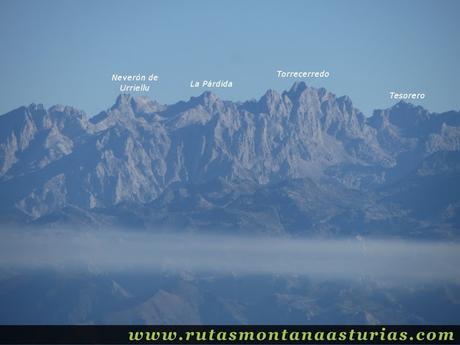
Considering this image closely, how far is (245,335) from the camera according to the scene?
20.7 meters

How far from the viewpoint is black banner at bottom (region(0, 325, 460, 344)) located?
807 inches

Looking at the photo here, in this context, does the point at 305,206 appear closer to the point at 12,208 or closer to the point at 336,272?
the point at 336,272

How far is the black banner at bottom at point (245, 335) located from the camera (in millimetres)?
20500

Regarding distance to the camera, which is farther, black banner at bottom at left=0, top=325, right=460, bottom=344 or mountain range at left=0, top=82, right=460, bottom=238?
mountain range at left=0, top=82, right=460, bottom=238

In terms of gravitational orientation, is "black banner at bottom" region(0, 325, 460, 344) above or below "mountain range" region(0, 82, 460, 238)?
below

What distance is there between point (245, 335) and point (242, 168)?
5800 millimetres

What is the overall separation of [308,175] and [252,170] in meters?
1.39

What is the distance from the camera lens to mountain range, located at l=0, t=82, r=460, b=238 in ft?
79.6

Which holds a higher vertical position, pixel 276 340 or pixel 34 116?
pixel 34 116

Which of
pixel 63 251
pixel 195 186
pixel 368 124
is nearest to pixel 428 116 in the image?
pixel 368 124

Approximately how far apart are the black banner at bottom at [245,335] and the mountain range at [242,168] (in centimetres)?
332

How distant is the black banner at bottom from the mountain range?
3321 mm

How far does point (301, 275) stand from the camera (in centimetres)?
2367

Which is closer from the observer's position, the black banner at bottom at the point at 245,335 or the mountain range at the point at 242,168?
the black banner at bottom at the point at 245,335
